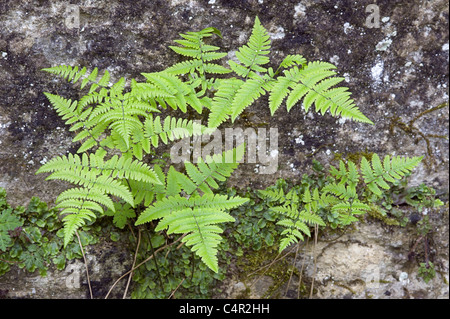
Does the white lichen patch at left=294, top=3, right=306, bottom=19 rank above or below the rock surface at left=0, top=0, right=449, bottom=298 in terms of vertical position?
above

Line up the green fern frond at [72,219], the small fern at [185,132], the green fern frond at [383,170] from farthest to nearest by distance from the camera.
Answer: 1. the green fern frond at [383,170]
2. the small fern at [185,132]
3. the green fern frond at [72,219]

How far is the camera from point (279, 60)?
12.7 ft

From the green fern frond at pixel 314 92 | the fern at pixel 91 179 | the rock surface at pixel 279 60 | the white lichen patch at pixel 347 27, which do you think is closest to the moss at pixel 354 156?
the rock surface at pixel 279 60

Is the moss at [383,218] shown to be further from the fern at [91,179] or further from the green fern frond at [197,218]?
the fern at [91,179]

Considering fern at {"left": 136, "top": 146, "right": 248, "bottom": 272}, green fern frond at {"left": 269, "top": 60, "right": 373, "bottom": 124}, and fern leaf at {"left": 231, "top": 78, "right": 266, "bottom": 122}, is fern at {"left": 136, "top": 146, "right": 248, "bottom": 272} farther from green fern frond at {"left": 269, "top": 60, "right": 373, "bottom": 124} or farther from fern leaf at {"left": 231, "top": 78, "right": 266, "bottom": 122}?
green fern frond at {"left": 269, "top": 60, "right": 373, "bottom": 124}

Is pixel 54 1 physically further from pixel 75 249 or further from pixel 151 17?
pixel 75 249

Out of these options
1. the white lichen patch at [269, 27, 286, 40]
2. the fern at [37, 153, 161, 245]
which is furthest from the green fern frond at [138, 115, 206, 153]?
the white lichen patch at [269, 27, 286, 40]

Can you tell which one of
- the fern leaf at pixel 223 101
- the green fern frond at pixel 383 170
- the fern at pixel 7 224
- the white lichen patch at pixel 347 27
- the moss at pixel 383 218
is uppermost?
the white lichen patch at pixel 347 27

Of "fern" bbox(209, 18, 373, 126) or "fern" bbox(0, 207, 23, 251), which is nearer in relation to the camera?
"fern" bbox(209, 18, 373, 126)

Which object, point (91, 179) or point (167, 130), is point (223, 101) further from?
point (91, 179)

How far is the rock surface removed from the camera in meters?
3.58

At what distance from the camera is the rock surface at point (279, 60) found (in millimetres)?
3578
